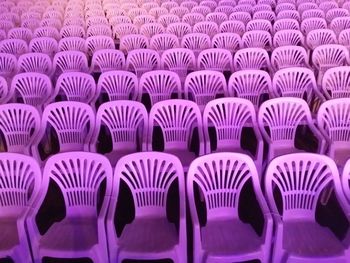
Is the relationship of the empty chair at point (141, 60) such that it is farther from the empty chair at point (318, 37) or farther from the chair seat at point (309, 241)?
the chair seat at point (309, 241)

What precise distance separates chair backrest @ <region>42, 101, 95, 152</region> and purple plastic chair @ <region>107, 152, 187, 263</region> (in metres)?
0.94

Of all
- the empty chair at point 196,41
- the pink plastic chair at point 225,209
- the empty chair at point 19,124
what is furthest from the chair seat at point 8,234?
the empty chair at point 196,41

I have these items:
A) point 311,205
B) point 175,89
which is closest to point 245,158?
point 311,205

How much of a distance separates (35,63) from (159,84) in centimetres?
189

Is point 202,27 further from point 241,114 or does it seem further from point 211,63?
point 241,114

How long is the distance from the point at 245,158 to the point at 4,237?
6.12ft

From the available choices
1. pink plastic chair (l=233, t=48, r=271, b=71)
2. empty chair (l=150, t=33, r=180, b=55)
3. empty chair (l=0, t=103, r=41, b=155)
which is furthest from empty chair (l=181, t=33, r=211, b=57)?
empty chair (l=0, t=103, r=41, b=155)

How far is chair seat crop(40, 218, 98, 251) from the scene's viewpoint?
281 cm

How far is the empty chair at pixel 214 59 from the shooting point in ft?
17.3

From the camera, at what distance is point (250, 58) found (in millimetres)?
5258

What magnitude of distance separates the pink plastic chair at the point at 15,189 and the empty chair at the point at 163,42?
3.38 meters

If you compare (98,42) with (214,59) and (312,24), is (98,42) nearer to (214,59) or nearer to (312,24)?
(214,59)

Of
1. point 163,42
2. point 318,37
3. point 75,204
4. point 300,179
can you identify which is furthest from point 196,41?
point 75,204

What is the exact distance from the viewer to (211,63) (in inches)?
210
